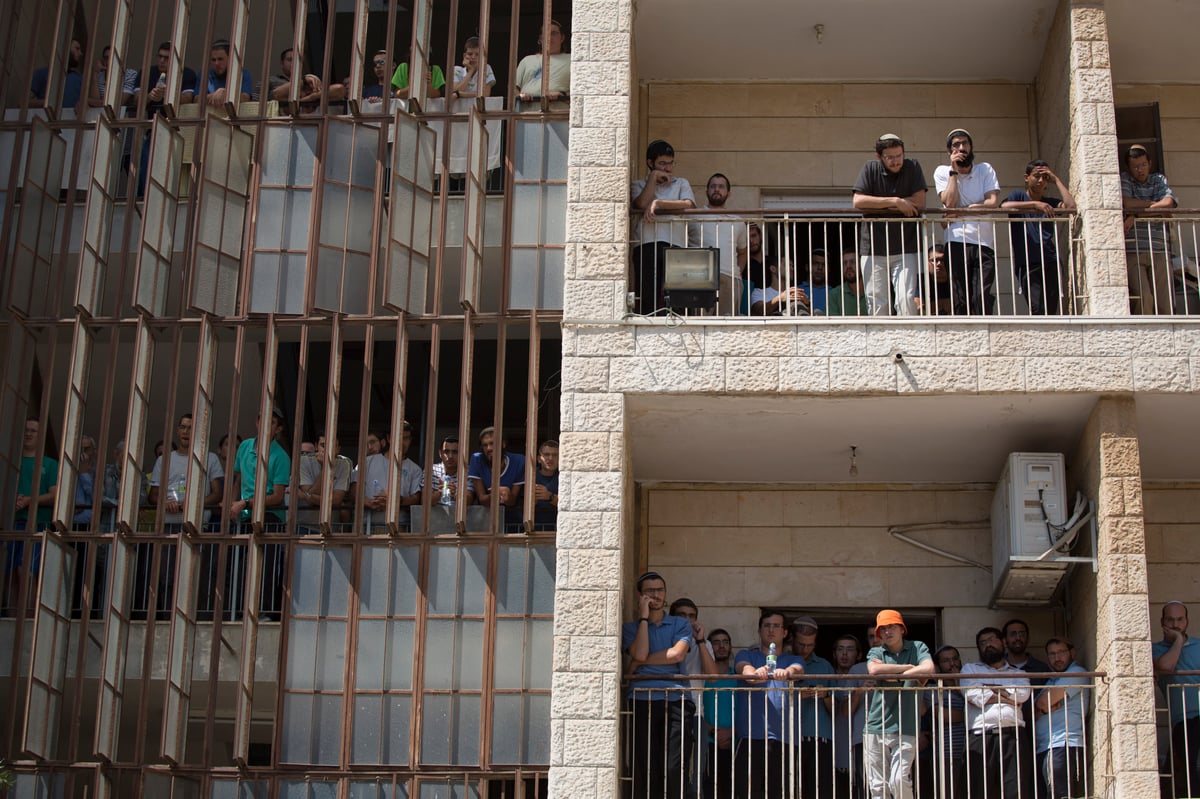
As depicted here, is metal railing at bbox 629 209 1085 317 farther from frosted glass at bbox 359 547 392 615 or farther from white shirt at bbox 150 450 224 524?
white shirt at bbox 150 450 224 524

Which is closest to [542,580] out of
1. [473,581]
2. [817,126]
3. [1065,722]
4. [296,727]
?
[473,581]

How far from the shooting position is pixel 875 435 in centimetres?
1655

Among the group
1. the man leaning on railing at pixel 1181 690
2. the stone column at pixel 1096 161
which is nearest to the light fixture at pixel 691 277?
the stone column at pixel 1096 161

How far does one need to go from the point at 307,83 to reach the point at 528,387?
3.36 m

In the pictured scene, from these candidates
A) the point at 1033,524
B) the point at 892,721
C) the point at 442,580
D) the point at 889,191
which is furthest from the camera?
the point at 889,191

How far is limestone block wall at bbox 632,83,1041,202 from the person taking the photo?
717 inches

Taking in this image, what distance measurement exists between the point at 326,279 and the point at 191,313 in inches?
44.3

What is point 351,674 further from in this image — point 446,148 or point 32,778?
point 446,148

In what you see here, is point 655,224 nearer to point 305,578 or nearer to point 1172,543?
point 305,578

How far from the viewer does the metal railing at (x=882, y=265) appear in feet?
53.1

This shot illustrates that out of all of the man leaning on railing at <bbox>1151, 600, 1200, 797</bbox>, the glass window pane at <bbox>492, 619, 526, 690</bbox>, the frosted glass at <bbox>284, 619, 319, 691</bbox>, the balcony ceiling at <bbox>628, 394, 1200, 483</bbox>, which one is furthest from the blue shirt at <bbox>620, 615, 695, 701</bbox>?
the man leaning on railing at <bbox>1151, 600, 1200, 797</bbox>

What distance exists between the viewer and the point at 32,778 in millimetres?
15289

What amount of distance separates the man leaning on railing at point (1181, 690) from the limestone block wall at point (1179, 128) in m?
4.18

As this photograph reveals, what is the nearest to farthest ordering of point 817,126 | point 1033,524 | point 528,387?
point 1033,524
point 528,387
point 817,126
